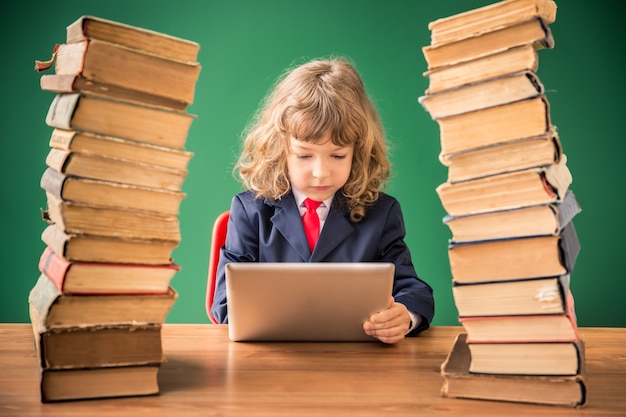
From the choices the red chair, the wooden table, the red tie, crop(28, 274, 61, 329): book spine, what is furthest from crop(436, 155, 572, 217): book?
the red chair

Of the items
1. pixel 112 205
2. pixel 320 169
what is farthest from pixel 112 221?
pixel 320 169

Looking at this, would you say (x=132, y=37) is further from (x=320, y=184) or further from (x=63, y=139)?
(x=320, y=184)

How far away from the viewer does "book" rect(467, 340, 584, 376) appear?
145cm

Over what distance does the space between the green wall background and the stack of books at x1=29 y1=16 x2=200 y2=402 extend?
3.03 metres

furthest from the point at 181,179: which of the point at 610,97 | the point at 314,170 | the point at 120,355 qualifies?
the point at 610,97

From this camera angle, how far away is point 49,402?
1464mm

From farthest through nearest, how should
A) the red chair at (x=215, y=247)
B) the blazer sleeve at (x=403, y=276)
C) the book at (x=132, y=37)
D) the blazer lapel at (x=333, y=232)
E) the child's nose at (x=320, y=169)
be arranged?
the red chair at (x=215, y=247)
the blazer lapel at (x=333, y=232)
the child's nose at (x=320, y=169)
the blazer sleeve at (x=403, y=276)
the book at (x=132, y=37)

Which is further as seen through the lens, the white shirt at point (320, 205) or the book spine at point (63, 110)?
the white shirt at point (320, 205)

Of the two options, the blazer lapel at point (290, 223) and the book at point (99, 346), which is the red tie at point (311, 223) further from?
the book at point (99, 346)

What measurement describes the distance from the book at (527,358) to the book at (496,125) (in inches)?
14.0

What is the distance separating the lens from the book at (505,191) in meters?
1.41

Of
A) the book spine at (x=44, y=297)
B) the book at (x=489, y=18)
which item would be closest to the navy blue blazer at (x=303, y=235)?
the book spine at (x=44, y=297)

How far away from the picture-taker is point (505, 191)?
4.71ft

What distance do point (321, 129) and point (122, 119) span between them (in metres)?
1.18
